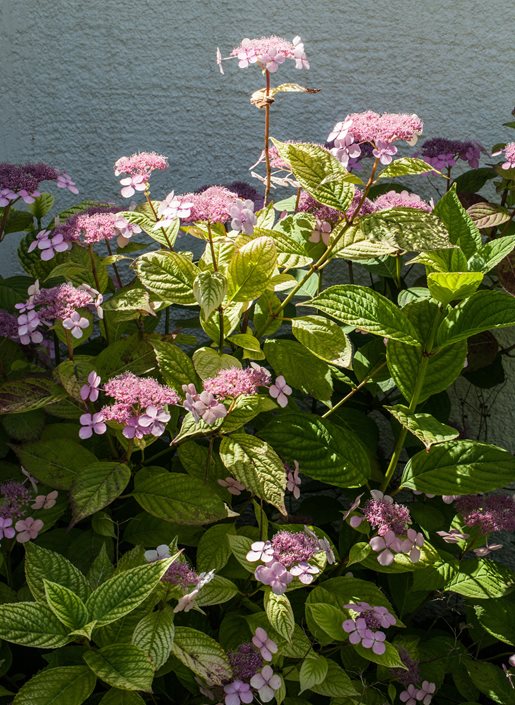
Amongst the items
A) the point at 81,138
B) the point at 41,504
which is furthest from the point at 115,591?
the point at 81,138

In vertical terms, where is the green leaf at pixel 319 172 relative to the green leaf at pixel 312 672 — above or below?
above

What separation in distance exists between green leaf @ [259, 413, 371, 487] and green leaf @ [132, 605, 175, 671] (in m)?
0.37

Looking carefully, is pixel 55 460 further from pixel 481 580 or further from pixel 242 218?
pixel 481 580

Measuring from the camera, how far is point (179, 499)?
137cm

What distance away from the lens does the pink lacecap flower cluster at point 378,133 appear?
135cm

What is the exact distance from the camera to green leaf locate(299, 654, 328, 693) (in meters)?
1.33

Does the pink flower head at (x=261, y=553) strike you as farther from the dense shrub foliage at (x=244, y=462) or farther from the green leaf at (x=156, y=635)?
the green leaf at (x=156, y=635)

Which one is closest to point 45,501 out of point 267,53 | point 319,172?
point 319,172

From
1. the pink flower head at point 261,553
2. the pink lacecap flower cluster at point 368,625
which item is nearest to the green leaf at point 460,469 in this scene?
the pink lacecap flower cluster at point 368,625

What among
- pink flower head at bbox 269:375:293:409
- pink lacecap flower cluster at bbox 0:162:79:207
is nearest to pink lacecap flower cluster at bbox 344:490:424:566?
pink flower head at bbox 269:375:293:409

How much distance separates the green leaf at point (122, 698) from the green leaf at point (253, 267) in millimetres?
635

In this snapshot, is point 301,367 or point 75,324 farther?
point 301,367

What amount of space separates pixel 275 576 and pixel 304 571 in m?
0.04

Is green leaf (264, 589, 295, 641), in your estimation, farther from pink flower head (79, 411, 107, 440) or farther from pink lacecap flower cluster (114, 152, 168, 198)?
pink lacecap flower cluster (114, 152, 168, 198)
